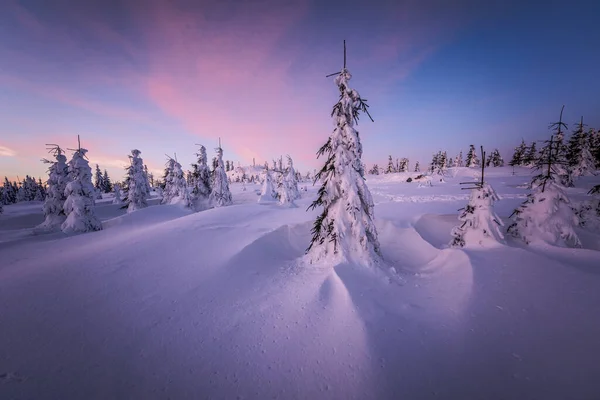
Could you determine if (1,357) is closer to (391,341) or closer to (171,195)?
(391,341)

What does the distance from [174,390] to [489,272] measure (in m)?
9.25

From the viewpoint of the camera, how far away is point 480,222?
9.91 m

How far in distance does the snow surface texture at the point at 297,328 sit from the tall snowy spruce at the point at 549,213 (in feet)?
5.01

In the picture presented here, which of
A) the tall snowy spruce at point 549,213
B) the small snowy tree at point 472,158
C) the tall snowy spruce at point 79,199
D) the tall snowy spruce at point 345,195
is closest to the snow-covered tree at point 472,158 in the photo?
the small snowy tree at point 472,158

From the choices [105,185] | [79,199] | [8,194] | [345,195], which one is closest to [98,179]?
[105,185]

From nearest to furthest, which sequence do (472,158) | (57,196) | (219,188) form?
(57,196) → (219,188) → (472,158)

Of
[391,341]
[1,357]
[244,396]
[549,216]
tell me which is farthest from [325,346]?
[549,216]

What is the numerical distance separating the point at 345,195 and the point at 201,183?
32717mm

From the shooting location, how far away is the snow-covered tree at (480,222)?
9.70 metres

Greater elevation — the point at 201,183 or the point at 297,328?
the point at 201,183

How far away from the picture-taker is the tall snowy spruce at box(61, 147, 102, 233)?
58.4 feet

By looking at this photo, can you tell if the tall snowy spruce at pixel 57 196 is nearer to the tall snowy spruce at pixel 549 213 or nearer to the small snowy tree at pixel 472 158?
the tall snowy spruce at pixel 549 213

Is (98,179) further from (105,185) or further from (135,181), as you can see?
(135,181)

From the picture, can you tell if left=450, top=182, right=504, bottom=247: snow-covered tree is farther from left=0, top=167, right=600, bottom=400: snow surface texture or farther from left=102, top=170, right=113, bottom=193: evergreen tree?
left=102, top=170, right=113, bottom=193: evergreen tree
